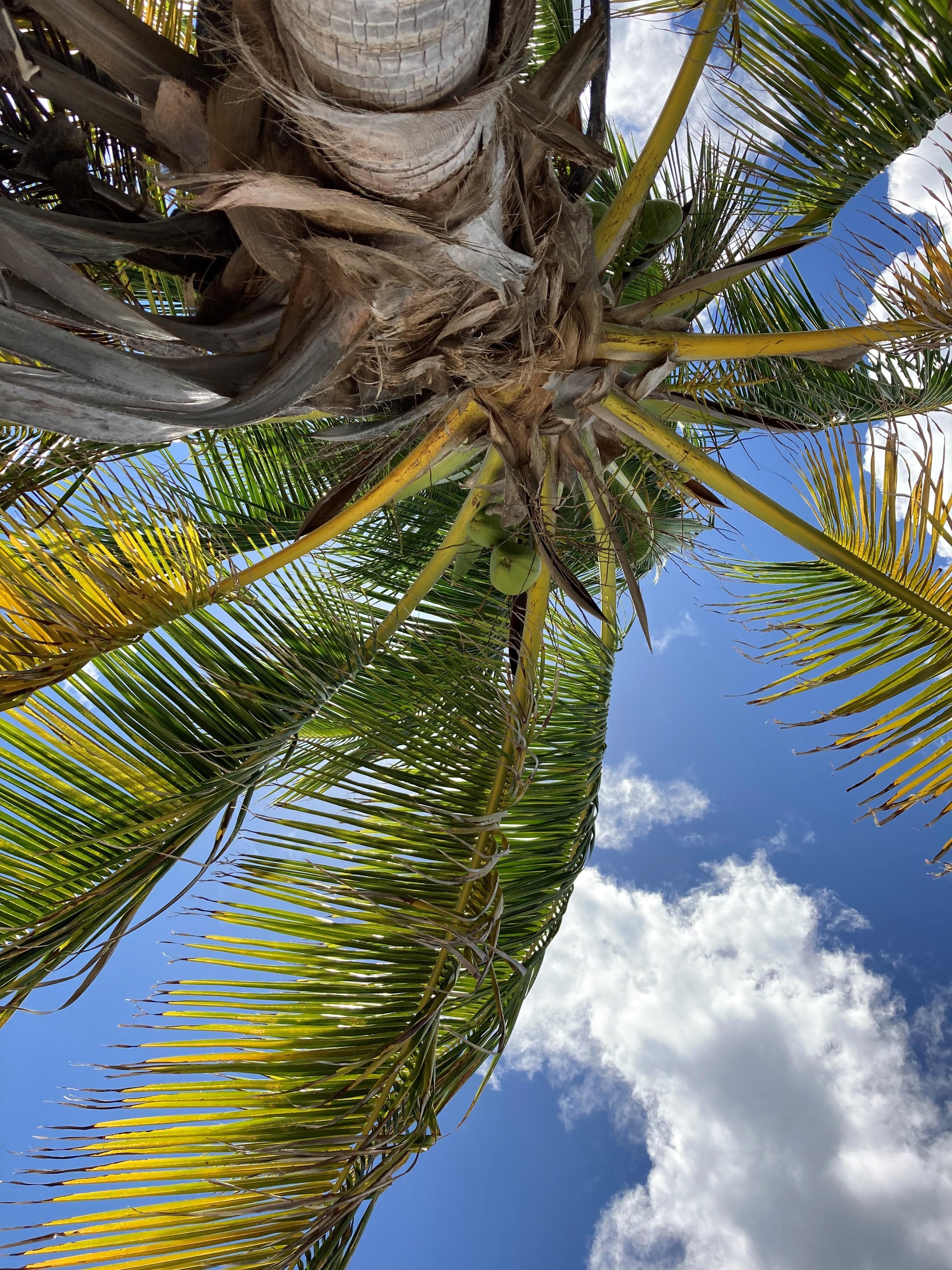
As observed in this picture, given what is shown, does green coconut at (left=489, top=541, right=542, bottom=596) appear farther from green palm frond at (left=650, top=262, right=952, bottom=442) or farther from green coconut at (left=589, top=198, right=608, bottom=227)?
green coconut at (left=589, top=198, right=608, bottom=227)

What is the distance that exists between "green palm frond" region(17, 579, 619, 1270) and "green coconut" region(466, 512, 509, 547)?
0.94 ft

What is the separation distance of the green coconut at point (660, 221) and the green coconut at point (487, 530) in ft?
3.08

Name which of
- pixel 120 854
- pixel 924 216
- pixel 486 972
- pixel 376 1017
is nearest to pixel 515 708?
pixel 486 972

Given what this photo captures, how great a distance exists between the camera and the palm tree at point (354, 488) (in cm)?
126

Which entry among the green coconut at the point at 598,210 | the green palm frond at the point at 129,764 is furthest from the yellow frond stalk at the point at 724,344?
the green palm frond at the point at 129,764

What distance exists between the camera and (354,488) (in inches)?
88.6

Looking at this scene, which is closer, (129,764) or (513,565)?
(129,764)

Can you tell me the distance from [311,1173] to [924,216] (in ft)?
8.31

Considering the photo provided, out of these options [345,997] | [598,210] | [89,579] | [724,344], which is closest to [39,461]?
[89,579]

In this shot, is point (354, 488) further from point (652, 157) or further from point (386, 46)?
point (386, 46)

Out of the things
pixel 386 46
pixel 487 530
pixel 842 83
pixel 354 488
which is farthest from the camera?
pixel 487 530

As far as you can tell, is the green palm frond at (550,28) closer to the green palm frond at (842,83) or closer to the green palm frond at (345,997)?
the green palm frond at (842,83)

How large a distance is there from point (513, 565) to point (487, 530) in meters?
0.13

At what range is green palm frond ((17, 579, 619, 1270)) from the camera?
1.64 metres
